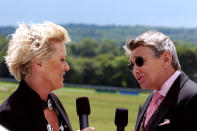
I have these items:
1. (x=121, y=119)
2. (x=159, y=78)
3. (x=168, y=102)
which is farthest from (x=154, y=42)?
(x=121, y=119)

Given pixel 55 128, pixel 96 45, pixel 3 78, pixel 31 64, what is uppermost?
pixel 31 64

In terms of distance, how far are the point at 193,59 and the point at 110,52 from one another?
41456mm

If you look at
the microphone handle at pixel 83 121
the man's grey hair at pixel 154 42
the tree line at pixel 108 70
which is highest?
the man's grey hair at pixel 154 42

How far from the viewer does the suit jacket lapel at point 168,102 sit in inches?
190

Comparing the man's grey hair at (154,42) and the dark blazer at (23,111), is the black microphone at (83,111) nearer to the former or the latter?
the dark blazer at (23,111)

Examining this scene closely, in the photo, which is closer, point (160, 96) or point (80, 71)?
point (160, 96)

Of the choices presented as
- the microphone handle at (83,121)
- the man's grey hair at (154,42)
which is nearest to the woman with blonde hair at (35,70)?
the microphone handle at (83,121)

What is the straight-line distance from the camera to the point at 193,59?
134750mm

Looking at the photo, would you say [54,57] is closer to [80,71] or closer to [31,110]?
[31,110]

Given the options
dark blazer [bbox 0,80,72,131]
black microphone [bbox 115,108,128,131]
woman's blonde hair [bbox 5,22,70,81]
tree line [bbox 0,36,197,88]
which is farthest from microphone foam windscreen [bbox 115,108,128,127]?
tree line [bbox 0,36,197,88]

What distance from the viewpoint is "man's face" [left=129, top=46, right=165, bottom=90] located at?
5.02 m

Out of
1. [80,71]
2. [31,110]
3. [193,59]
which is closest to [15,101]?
[31,110]

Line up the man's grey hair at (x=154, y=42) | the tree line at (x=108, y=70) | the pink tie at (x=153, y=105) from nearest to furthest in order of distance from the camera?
the man's grey hair at (x=154, y=42) < the pink tie at (x=153, y=105) < the tree line at (x=108, y=70)

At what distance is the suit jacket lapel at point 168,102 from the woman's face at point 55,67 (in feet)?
3.22
